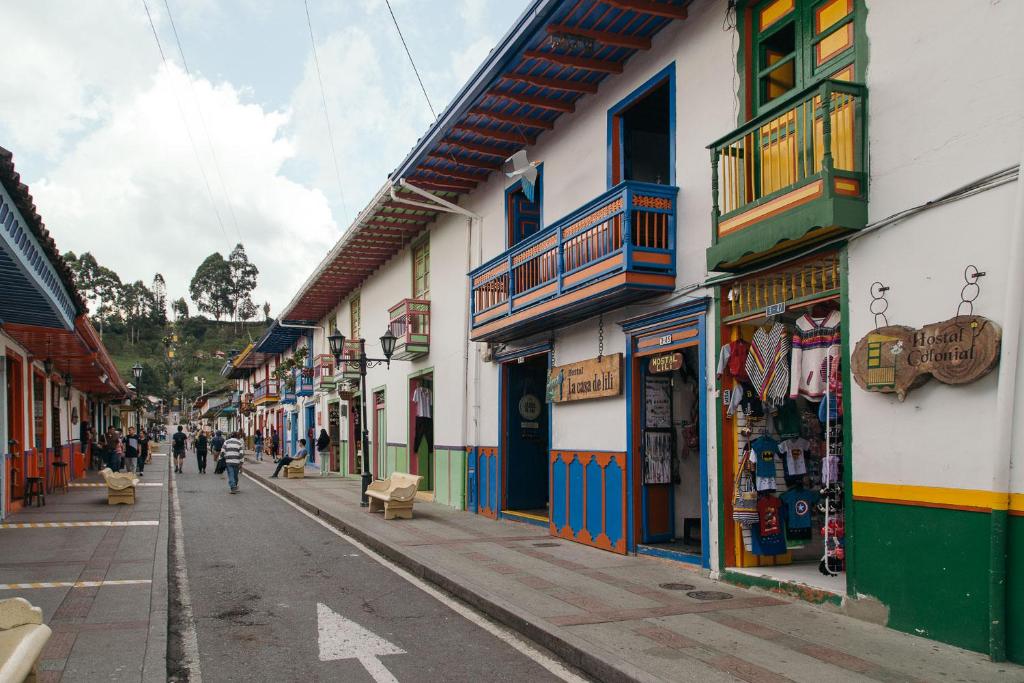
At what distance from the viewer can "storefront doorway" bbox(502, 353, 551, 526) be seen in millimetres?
14438

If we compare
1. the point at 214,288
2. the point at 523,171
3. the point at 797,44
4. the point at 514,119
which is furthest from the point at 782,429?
the point at 214,288

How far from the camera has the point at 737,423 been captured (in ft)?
28.2

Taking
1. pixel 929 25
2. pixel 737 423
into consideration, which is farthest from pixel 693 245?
pixel 929 25

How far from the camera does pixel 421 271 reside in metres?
19.5

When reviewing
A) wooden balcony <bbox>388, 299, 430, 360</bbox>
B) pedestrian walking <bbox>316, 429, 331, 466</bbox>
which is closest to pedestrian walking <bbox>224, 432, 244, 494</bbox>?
wooden balcony <bbox>388, 299, 430, 360</bbox>

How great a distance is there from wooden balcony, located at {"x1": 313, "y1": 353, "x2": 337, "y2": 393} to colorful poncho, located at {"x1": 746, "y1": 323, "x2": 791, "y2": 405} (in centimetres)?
2210

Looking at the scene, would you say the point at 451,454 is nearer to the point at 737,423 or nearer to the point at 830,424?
the point at 737,423

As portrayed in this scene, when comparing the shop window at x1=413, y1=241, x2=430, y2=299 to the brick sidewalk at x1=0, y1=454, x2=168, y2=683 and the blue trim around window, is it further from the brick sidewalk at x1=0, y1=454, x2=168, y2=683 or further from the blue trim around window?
the blue trim around window

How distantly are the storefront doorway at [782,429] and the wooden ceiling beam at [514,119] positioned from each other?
5351mm

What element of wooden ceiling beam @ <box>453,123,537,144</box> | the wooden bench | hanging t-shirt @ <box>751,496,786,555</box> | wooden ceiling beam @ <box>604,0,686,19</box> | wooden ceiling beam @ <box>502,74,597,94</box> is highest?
wooden ceiling beam @ <box>604,0,686,19</box>

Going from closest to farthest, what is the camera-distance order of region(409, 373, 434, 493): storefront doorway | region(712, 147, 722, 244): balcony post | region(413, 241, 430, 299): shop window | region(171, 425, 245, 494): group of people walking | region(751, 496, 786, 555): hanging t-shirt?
1. region(712, 147, 722, 244): balcony post
2. region(751, 496, 786, 555): hanging t-shirt
3. region(413, 241, 430, 299): shop window
4. region(409, 373, 434, 493): storefront doorway
5. region(171, 425, 245, 494): group of people walking

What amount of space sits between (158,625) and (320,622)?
1.34m

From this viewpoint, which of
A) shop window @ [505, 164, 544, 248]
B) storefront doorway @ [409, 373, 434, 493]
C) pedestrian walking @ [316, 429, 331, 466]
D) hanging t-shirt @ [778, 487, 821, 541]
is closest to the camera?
hanging t-shirt @ [778, 487, 821, 541]

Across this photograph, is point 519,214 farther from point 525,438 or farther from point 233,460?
point 233,460
